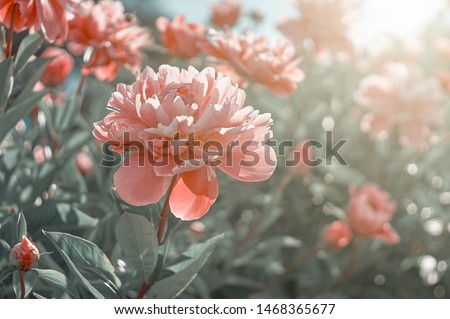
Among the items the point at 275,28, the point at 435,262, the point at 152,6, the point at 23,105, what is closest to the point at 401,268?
the point at 435,262

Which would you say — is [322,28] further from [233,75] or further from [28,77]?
[28,77]

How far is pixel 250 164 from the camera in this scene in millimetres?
589

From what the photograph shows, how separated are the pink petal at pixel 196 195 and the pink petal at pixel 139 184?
0.02 m

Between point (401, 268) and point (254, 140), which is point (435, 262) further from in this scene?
point (254, 140)

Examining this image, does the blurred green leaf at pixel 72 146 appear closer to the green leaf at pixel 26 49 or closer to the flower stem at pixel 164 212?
the green leaf at pixel 26 49

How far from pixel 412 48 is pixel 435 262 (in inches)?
25.5

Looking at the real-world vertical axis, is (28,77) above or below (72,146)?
above

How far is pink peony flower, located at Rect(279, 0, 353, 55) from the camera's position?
4.21 ft

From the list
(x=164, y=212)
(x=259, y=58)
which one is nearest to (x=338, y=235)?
(x=259, y=58)

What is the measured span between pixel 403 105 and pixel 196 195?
878 mm

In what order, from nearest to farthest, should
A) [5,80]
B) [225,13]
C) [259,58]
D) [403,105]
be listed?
1. [5,80]
2. [259,58]
3. [403,105]
4. [225,13]

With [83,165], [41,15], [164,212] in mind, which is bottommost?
[83,165]

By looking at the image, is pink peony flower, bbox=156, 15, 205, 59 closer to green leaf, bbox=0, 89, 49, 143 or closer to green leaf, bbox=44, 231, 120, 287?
green leaf, bbox=0, 89, 49, 143

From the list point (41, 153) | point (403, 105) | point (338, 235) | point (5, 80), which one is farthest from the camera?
point (403, 105)
